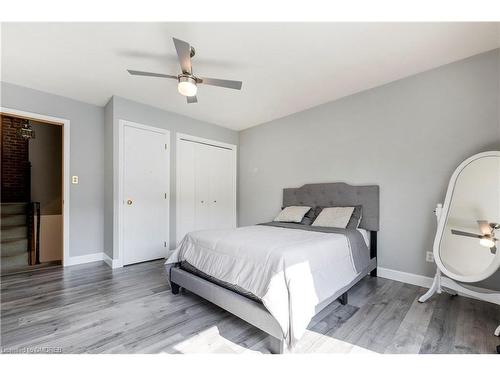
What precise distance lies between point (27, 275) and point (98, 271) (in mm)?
849

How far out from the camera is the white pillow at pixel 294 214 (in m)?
3.34

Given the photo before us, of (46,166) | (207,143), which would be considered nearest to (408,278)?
(207,143)

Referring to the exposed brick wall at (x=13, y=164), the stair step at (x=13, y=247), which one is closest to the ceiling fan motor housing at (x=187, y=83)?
the stair step at (x=13, y=247)

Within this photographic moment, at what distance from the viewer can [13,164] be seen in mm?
4574

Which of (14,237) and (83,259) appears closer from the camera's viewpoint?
(83,259)

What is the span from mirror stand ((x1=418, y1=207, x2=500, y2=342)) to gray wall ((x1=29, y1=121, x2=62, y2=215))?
6042 mm

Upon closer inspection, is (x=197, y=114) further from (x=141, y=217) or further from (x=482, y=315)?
(x=482, y=315)

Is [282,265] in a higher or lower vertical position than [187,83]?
lower

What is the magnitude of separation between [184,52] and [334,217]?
2472 mm

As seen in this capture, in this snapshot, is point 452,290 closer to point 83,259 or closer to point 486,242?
point 486,242

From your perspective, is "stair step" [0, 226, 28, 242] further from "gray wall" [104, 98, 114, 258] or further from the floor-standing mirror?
the floor-standing mirror

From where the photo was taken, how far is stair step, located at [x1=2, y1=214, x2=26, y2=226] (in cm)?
385

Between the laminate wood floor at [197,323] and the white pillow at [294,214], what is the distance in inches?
45.6

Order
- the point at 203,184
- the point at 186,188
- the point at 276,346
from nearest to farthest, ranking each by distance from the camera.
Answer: the point at 276,346 → the point at 186,188 → the point at 203,184
